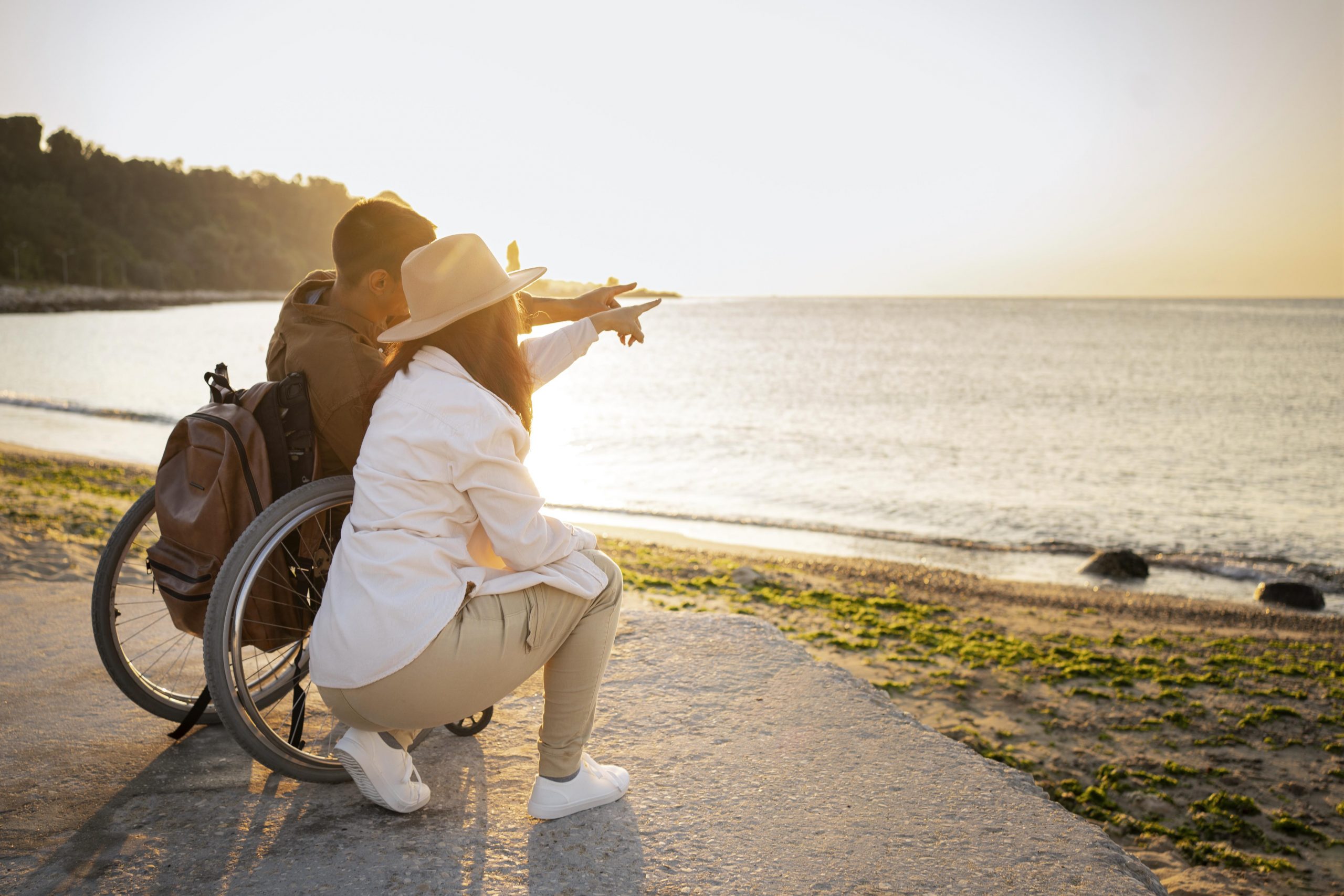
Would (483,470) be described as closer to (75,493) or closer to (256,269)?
(75,493)

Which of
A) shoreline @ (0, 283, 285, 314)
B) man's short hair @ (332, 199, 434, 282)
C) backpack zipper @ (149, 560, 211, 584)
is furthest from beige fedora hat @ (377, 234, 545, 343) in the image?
shoreline @ (0, 283, 285, 314)

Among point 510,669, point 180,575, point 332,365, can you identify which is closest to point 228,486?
point 180,575

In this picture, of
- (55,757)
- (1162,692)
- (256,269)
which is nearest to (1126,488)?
(1162,692)

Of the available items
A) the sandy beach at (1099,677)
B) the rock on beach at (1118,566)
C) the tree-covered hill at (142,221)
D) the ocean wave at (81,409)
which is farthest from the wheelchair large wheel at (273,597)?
the tree-covered hill at (142,221)

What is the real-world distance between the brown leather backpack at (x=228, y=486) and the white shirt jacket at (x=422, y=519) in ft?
1.57

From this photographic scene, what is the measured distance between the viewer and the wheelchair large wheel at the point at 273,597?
7.10 feet

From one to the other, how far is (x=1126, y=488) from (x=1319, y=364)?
4182 cm

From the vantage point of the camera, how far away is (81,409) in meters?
21.0

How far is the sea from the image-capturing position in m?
11.4

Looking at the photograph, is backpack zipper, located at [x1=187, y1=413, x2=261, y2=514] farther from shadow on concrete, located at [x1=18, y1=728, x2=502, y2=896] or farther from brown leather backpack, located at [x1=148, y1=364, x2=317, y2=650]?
shadow on concrete, located at [x1=18, y1=728, x2=502, y2=896]

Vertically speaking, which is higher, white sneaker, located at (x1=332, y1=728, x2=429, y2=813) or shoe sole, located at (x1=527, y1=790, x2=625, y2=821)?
white sneaker, located at (x1=332, y1=728, x2=429, y2=813)

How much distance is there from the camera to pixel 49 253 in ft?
301

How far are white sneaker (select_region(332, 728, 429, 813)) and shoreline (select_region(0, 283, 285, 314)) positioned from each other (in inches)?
3118

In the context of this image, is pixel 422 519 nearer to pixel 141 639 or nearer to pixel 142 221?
pixel 141 639
